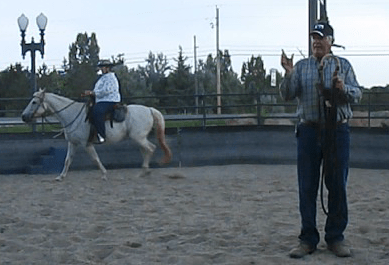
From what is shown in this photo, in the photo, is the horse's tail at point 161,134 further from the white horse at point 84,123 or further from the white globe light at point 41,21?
the white globe light at point 41,21

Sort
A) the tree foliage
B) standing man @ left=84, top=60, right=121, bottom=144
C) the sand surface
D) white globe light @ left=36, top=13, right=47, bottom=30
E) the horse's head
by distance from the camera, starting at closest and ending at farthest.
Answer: the sand surface → standing man @ left=84, top=60, right=121, bottom=144 → the horse's head → white globe light @ left=36, top=13, right=47, bottom=30 → the tree foliage

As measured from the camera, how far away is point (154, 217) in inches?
305

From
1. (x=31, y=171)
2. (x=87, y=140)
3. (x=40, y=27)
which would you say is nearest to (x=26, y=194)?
(x=87, y=140)

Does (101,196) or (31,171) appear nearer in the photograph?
(101,196)

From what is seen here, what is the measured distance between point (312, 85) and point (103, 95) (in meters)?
7.23

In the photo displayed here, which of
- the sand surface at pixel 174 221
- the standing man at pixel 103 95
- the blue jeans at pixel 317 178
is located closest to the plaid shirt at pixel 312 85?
the blue jeans at pixel 317 178

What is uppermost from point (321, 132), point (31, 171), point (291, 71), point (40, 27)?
point (40, 27)

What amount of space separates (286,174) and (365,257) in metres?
7.01

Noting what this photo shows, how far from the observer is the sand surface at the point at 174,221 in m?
5.75

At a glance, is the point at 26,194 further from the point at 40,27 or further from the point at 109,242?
the point at 40,27

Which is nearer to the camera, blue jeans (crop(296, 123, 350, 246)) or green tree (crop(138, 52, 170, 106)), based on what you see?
blue jeans (crop(296, 123, 350, 246))

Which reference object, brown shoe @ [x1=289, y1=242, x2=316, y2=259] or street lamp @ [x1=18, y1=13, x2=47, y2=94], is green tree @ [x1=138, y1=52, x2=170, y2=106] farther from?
brown shoe @ [x1=289, y1=242, x2=316, y2=259]

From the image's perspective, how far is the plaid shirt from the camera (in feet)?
17.9

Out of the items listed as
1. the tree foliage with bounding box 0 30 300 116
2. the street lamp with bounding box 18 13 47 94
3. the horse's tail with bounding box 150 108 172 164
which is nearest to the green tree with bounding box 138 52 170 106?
the tree foliage with bounding box 0 30 300 116
